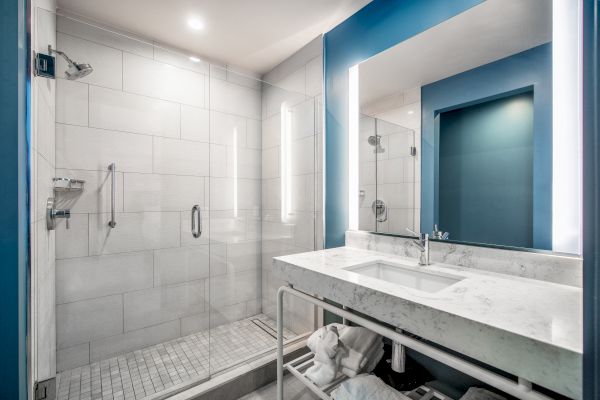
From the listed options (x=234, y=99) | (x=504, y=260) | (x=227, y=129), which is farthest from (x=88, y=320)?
(x=504, y=260)

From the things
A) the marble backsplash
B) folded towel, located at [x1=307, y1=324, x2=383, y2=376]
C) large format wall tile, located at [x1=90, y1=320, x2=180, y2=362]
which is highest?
the marble backsplash

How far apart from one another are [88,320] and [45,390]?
23.1 inches

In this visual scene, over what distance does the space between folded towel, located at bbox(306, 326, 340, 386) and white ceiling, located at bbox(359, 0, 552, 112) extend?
1353 mm

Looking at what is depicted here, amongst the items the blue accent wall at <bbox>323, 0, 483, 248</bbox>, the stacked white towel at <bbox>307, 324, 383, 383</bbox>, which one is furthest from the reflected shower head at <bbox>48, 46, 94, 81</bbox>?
the stacked white towel at <bbox>307, 324, 383, 383</bbox>

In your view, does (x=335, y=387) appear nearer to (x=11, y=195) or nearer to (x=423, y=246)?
(x=423, y=246)

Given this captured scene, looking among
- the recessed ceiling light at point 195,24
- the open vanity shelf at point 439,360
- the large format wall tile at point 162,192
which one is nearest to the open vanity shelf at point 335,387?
the open vanity shelf at point 439,360

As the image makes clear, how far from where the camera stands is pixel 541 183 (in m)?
1.07

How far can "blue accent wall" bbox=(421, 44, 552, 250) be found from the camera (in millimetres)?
1064

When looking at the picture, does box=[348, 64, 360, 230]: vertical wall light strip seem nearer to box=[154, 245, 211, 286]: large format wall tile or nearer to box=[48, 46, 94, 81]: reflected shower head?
box=[154, 245, 211, 286]: large format wall tile

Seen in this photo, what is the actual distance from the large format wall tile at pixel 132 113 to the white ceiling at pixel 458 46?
4.71 feet

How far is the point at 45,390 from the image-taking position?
127 centimetres

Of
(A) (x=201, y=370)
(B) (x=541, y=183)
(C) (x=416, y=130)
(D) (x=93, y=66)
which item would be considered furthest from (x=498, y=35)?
(A) (x=201, y=370)

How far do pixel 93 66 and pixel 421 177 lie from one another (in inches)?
84.8

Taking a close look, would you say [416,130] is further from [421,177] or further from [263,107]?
[263,107]
